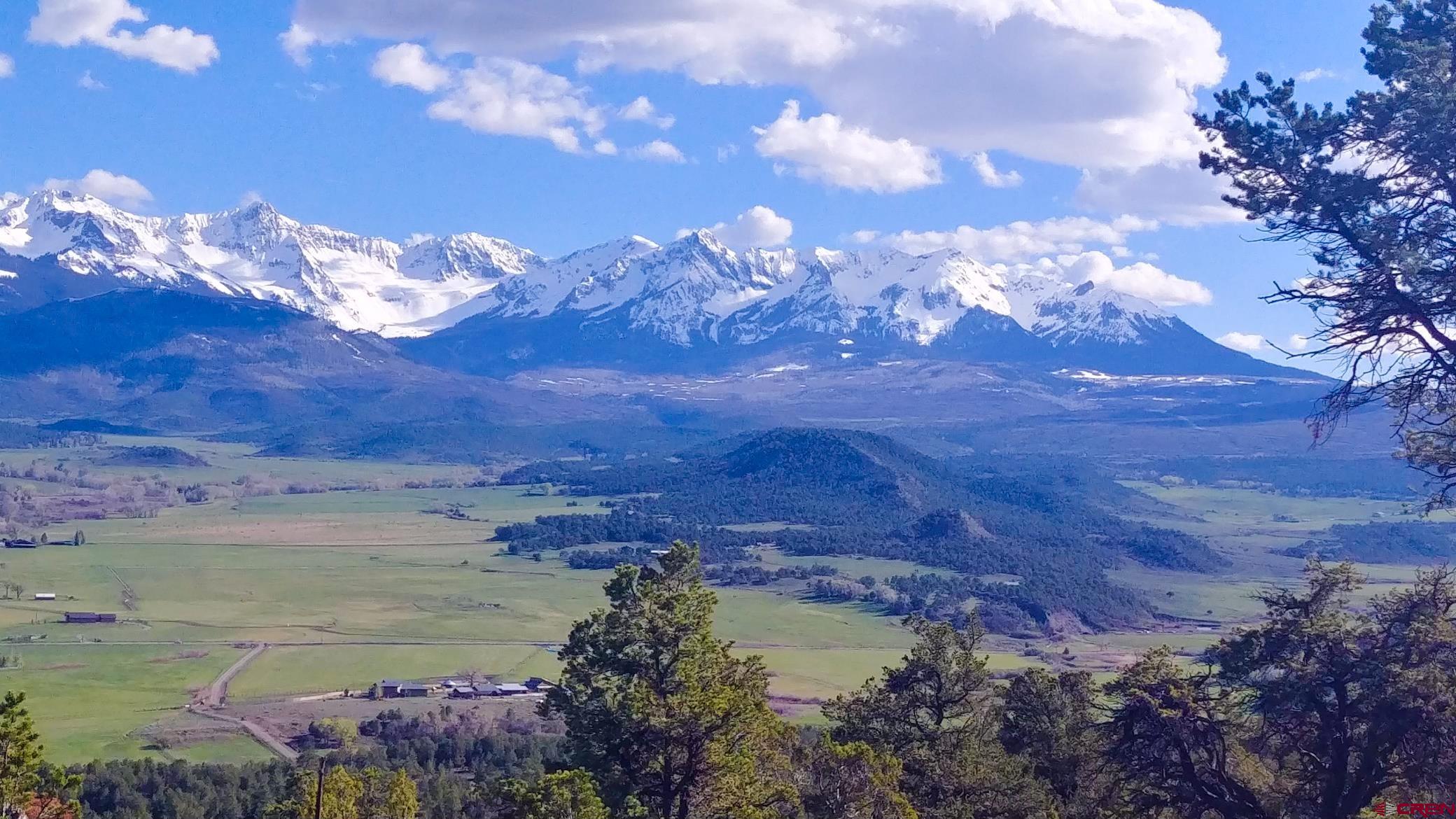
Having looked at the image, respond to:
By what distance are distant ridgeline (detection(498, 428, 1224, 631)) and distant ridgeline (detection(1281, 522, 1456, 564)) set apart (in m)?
13.0

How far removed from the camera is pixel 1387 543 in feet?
480

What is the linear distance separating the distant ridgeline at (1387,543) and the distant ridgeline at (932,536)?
13030mm

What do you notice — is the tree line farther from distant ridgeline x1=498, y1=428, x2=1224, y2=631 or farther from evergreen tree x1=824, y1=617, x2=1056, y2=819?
distant ridgeline x1=498, y1=428, x2=1224, y2=631

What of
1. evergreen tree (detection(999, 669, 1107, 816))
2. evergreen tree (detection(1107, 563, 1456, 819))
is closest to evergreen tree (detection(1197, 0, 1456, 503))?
evergreen tree (detection(1107, 563, 1456, 819))

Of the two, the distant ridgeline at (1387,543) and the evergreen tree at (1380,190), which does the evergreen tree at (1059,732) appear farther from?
the distant ridgeline at (1387,543)

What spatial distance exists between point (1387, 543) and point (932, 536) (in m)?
51.5

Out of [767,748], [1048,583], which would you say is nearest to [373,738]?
[767,748]

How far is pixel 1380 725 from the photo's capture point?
62.7ft

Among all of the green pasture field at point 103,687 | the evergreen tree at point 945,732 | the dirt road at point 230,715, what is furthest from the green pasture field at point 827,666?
the evergreen tree at point 945,732

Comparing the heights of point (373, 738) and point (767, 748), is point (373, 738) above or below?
below

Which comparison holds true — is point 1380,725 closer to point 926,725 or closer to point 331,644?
point 926,725

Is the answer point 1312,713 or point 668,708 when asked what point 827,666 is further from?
point 1312,713

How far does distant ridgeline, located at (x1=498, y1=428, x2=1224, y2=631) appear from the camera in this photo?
120m

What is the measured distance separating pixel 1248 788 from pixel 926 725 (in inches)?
374
